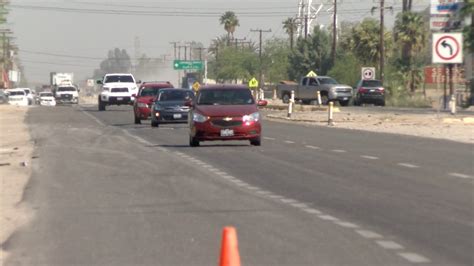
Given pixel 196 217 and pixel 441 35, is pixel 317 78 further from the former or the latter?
pixel 196 217

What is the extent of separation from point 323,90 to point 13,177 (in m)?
55.8

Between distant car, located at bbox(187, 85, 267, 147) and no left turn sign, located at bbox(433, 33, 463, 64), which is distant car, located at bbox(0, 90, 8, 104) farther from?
distant car, located at bbox(187, 85, 267, 147)

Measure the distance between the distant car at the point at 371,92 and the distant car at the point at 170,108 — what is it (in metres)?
33.3

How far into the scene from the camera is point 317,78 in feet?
257

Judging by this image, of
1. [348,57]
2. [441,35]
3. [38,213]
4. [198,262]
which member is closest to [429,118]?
[441,35]

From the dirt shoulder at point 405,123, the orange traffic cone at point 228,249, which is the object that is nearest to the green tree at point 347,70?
the dirt shoulder at point 405,123

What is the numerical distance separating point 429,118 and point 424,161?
25.0 meters

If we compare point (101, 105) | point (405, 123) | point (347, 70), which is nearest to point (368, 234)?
point (405, 123)

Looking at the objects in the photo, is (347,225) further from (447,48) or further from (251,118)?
(447,48)

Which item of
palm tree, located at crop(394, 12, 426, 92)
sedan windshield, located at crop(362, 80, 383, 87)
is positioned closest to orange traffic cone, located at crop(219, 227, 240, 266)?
sedan windshield, located at crop(362, 80, 383, 87)

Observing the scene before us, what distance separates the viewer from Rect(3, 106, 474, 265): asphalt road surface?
39.4 ft

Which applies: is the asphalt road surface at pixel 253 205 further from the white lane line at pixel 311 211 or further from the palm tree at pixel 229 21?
the palm tree at pixel 229 21

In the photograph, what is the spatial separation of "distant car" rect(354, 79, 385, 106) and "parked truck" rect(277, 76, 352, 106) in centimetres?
85

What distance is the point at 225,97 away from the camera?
105 ft
